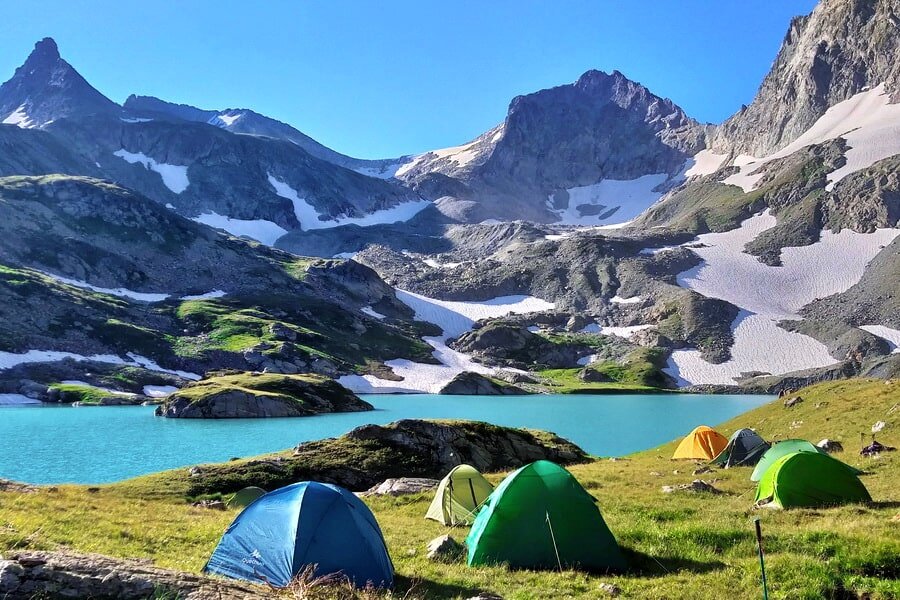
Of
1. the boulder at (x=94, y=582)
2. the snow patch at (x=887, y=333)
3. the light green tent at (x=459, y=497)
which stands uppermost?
the snow patch at (x=887, y=333)

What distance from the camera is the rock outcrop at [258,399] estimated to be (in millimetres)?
90250

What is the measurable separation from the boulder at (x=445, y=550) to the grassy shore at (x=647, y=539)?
0.27m

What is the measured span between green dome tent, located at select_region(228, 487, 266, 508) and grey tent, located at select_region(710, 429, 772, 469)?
954 inches

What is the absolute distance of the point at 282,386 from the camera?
336 ft

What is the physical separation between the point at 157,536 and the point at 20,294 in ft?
511

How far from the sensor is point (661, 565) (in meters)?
12.9

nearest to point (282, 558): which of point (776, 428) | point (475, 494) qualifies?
point (475, 494)

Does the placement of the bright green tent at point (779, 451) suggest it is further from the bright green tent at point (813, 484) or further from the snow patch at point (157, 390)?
the snow patch at point (157, 390)

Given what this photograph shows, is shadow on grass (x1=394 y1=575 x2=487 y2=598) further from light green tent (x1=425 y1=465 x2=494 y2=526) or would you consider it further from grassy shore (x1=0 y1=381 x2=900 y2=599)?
light green tent (x1=425 y1=465 x2=494 y2=526)

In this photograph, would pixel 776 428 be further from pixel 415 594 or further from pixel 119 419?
pixel 119 419

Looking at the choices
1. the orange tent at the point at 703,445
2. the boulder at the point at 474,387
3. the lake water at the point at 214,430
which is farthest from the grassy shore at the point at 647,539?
the boulder at the point at 474,387

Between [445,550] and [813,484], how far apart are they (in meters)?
12.2

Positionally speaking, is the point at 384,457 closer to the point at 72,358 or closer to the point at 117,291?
the point at 72,358

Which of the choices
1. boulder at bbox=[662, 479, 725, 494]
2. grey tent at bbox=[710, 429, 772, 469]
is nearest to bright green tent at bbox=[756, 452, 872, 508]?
boulder at bbox=[662, 479, 725, 494]
